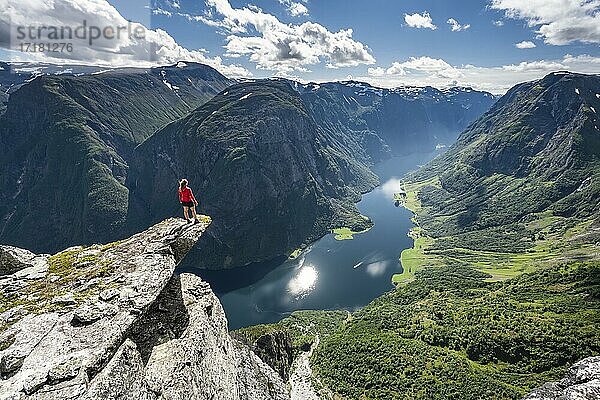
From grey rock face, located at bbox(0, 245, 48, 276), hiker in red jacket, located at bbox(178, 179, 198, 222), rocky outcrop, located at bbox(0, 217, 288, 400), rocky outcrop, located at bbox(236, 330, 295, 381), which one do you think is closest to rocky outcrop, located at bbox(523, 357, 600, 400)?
rocky outcrop, located at bbox(0, 217, 288, 400)

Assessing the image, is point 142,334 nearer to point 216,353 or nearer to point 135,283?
point 135,283

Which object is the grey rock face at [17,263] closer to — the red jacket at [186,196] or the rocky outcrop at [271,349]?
the red jacket at [186,196]

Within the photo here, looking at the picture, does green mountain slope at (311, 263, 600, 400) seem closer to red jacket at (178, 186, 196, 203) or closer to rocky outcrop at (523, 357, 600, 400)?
red jacket at (178, 186, 196, 203)

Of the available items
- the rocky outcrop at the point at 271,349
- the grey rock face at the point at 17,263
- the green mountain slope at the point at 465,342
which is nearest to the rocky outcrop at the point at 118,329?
the grey rock face at the point at 17,263

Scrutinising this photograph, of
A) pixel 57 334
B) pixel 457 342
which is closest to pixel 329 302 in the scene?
pixel 457 342

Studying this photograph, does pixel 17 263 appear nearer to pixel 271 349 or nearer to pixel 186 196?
pixel 186 196

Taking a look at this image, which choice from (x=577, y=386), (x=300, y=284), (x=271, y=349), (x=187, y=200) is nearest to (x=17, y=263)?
(x=187, y=200)
